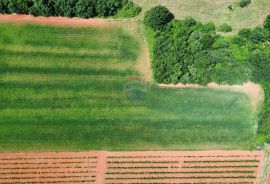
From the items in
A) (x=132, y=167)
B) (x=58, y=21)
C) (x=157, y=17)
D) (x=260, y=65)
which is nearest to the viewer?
(x=132, y=167)

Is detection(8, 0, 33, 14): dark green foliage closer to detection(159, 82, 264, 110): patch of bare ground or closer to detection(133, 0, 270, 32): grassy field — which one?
detection(133, 0, 270, 32): grassy field

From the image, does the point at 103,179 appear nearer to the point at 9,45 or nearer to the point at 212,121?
the point at 212,121

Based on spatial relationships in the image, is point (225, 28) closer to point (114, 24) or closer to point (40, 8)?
point (114, 24)

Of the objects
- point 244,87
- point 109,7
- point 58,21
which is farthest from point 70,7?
point 244,87

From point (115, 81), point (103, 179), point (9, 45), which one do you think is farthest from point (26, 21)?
point (103, 179)

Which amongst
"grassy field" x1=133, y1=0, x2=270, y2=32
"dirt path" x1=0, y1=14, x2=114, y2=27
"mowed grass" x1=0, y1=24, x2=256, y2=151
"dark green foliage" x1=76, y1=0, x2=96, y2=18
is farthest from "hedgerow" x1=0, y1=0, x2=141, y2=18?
"grassy field" x1=133, y1=0, x2=270, y2=32

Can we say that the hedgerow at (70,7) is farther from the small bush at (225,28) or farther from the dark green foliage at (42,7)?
the small bush at (225,28)
